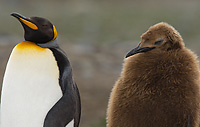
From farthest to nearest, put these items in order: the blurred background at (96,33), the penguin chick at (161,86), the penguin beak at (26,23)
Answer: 1. the blurred background at (96,33)
2. the penguin beak at (26,23)
3. the penguin chick at (161,86)

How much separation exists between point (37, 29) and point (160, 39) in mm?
967

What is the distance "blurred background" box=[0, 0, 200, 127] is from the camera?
672 cm

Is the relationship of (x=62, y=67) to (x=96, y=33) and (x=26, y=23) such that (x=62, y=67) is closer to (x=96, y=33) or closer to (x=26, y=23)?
(x=26, y=23)

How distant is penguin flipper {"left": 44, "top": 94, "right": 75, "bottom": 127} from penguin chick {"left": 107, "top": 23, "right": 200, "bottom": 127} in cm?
69

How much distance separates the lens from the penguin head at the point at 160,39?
194 cm

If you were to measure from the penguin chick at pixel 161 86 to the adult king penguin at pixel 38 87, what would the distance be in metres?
0.72

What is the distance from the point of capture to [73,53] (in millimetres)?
8484

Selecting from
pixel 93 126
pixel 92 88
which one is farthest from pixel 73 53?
pixel 93 126

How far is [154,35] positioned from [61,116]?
3.51ft

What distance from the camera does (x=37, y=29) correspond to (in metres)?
2.49

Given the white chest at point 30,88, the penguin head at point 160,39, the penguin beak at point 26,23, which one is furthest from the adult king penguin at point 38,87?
the penguin head at point 160,39

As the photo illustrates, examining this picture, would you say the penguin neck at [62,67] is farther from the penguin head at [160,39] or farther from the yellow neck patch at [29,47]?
the penguin head at [160,39]

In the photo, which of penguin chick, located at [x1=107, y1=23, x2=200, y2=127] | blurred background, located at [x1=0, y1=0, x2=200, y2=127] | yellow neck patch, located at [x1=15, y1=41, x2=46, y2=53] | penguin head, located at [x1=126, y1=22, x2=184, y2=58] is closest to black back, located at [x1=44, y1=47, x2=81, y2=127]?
yellow neck patch, located at [x1=15, y1=41, x2=46, y2=53]

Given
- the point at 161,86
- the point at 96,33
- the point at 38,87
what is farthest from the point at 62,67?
the point at 96,33
